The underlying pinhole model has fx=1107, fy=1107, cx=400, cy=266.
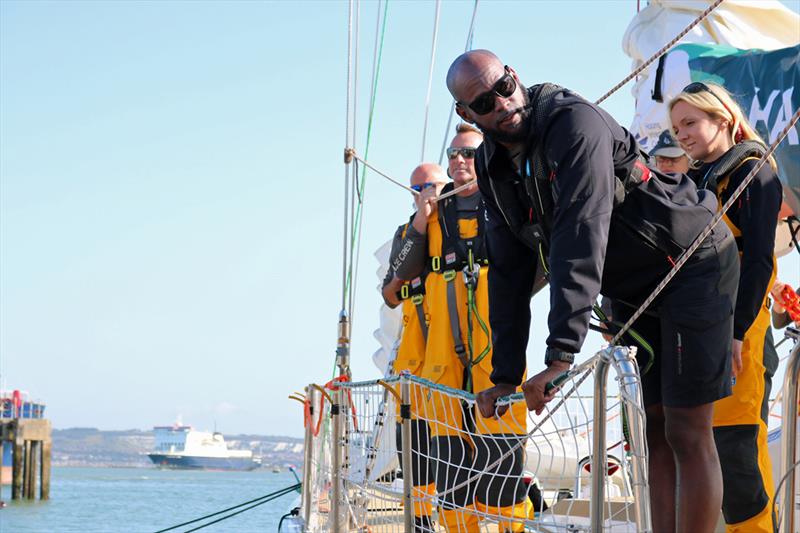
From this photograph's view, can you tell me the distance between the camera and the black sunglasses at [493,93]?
2.71 meters

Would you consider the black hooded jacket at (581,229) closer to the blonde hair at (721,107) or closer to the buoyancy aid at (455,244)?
the blonde hair at (721,107)

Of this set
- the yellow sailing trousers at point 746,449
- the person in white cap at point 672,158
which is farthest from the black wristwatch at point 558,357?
the person in white cap at point 672,158

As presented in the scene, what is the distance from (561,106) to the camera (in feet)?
8.80

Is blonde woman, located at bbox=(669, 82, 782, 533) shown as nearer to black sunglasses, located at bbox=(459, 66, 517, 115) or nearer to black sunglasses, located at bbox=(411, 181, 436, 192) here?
black sunglasses, located at bbox=(459, 66, 517, 115)

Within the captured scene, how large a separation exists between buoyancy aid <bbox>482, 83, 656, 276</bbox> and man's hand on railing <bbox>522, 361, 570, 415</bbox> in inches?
18.0

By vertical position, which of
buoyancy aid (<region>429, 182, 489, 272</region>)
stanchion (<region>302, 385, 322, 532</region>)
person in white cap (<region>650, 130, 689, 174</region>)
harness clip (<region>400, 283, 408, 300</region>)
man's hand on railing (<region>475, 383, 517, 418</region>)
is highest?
person in white cap (<region>650, 130, 689, 174</region>)

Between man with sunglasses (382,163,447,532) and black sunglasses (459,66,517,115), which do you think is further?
man with sunglasses (382,163,447,532)

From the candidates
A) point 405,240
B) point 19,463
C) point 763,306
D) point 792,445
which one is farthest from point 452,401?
point 19,463

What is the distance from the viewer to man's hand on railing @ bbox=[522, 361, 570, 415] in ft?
7.95

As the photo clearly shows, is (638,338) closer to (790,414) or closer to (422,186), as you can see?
(790,414)

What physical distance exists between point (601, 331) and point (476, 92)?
76cm

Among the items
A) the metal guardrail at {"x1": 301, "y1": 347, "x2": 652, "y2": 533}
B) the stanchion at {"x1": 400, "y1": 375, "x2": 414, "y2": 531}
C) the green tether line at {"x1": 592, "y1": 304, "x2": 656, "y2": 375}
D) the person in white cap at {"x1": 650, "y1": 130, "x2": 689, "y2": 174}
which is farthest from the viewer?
the person in white cap at {"x1": 650, "y1": 130, "x2": 689, "y2": 174}

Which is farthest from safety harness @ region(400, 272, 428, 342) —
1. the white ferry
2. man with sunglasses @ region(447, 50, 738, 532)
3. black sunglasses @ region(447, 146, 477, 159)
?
the white ferry

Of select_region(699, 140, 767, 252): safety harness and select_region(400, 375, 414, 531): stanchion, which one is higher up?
select_region(699, 140, 767, 252): safety harness
